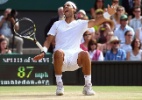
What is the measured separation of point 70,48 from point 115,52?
4783 mm

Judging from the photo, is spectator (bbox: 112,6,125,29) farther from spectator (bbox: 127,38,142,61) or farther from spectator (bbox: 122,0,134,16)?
spectator (bbox: 127,38,142,61)

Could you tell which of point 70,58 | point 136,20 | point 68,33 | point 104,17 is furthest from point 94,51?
point 104,17

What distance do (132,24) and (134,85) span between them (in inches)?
109

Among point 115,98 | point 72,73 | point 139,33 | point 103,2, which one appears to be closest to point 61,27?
point 115,98

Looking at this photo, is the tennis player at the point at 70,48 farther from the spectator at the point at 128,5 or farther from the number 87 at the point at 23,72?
the spectator at the point at 128,5

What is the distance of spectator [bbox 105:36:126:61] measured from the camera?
47.8 feet

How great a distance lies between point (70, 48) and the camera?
10.0 m

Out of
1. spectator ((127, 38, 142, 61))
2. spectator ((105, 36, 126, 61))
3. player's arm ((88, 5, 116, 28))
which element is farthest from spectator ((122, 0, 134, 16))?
player's arm ((88, 5, 116, 28))

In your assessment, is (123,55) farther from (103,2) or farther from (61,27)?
(61,27)

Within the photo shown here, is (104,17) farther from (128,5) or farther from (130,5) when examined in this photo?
(128,5)

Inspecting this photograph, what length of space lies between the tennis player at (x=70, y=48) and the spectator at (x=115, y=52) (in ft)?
14.8

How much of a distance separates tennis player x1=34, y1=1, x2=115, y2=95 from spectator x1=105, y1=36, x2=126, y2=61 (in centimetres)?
451

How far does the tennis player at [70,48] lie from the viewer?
978 centimetres

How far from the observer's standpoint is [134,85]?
14148mm
